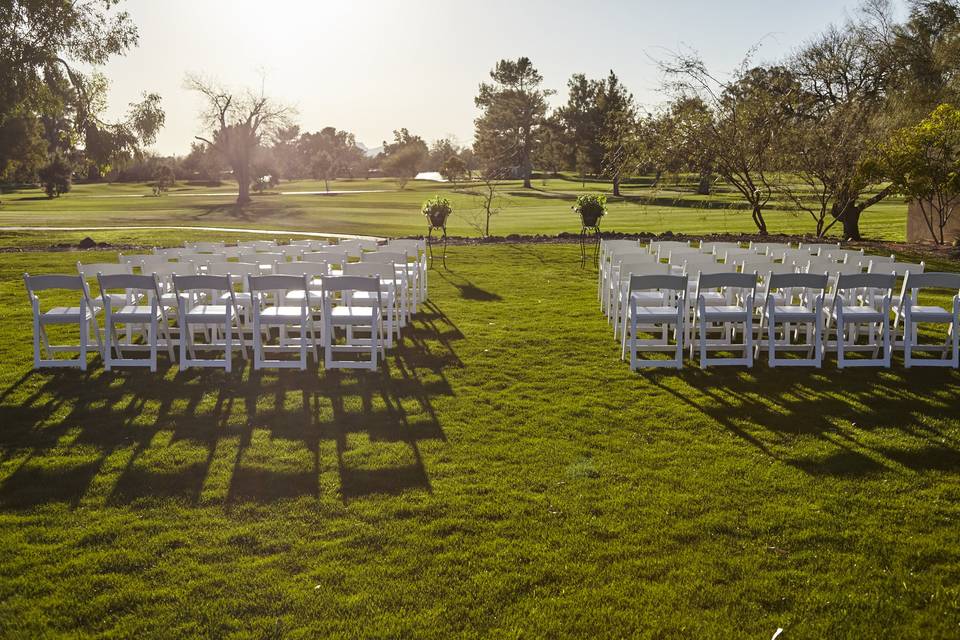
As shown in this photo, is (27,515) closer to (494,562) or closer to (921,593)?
(494,562)

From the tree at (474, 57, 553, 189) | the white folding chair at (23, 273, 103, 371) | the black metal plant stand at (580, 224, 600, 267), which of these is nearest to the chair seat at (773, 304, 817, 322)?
the white folding chair at (23, 273, 103, 371)

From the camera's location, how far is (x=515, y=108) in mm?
69312

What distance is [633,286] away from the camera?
7914mm

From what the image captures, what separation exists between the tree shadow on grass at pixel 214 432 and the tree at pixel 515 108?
60.4 meters

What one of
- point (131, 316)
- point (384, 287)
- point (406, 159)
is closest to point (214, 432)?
point (131, 316)

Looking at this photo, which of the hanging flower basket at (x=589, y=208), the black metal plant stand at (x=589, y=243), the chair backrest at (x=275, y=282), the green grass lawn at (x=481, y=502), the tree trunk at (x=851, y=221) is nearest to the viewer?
the green grass lawn at (x=481, y=502)

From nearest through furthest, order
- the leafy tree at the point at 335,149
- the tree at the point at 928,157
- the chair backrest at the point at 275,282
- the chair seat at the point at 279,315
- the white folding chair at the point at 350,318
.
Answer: the chair backrest at the point at 275,282, the white folding chair at the point at 350,318, the chair seat at the point at 279,315, the tree at the point at 928,157, the leafy tree at the point at 335,149

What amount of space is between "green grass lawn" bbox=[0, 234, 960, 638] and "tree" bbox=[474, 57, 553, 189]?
199 feet

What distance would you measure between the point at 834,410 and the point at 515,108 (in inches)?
2603

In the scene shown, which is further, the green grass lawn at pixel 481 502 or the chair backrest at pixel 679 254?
the chair backrest at pixel 679 254

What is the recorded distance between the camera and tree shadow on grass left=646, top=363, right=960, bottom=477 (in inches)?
225

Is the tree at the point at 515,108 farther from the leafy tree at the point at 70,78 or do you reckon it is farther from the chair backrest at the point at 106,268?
the chair backrest at the point at 106,268


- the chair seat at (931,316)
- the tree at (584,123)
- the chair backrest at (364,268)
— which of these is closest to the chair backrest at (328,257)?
the chair backrest at (364,268)

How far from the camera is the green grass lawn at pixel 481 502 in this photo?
12.5 feet
